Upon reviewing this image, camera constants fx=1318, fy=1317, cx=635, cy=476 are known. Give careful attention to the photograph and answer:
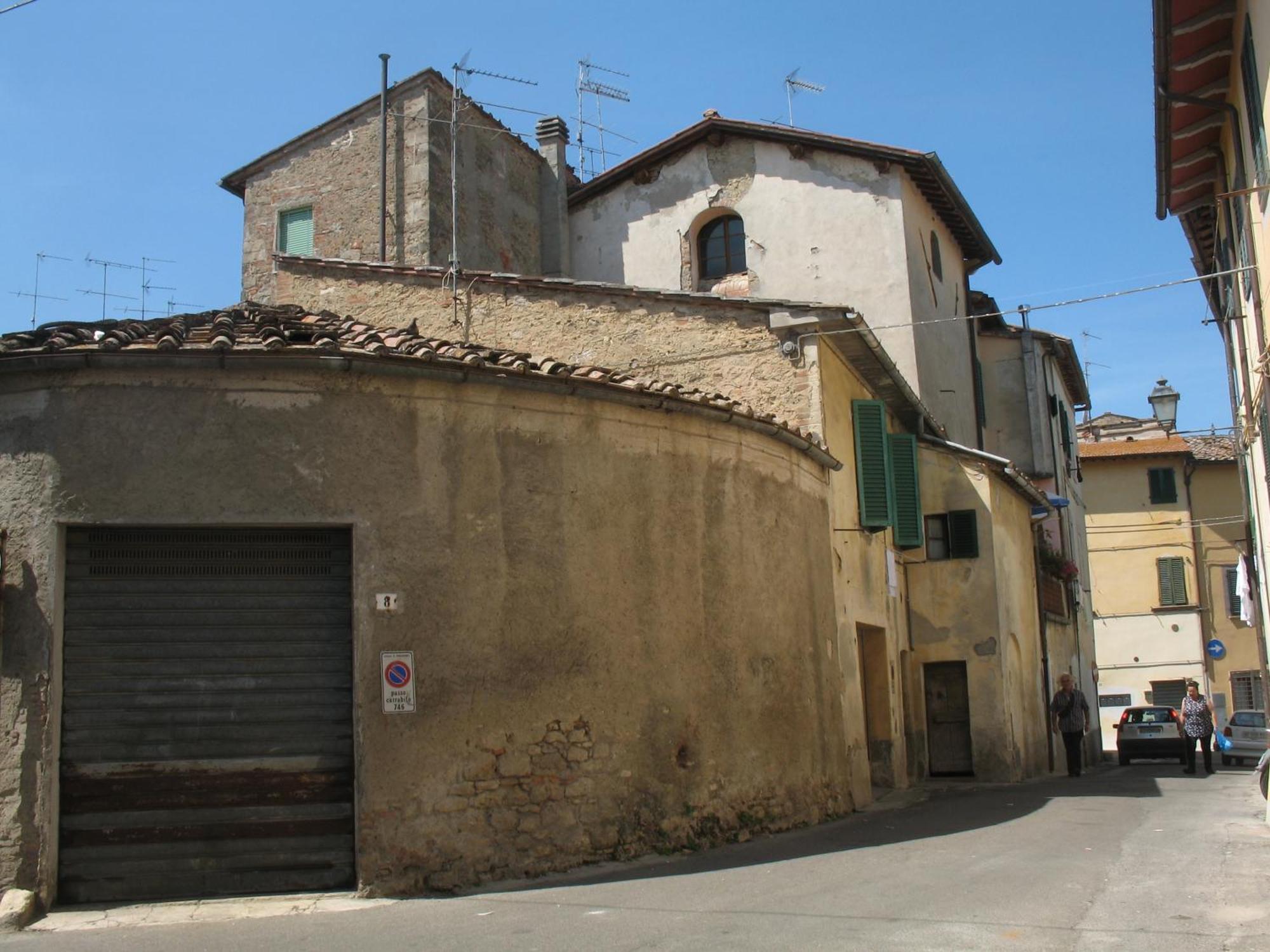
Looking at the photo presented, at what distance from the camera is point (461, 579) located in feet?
33.8

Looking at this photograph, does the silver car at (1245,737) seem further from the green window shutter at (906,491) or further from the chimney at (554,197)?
the chimney at (554,197)

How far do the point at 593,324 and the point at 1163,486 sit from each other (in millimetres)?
30268

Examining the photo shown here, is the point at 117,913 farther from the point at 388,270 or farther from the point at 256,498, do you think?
the point at 388,270

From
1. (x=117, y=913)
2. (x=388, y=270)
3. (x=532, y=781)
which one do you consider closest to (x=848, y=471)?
(x=388, y=270)

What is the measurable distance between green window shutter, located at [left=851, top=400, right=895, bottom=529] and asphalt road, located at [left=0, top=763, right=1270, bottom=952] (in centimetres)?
560

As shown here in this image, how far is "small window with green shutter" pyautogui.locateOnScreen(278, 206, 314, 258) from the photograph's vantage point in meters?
24.4

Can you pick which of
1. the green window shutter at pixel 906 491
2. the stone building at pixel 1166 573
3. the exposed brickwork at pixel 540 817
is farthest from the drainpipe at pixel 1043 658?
the stone building at pixel 1166 573

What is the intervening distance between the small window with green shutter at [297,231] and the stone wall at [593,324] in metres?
5.21

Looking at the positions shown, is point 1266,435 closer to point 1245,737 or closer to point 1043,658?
point 1043,658

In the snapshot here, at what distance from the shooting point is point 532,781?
10.4 m

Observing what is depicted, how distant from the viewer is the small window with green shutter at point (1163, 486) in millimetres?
42250

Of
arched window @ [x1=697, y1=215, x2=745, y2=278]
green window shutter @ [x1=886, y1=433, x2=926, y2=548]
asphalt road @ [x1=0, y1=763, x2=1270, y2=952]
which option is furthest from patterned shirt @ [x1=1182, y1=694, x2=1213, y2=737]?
arched window @ [x1=697, y1=215, x2=745, y2=278]

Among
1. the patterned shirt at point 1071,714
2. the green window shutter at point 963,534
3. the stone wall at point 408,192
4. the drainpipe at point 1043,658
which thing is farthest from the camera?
the drainpipe at point 1043,658

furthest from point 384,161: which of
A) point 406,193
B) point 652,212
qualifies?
point 652,212
